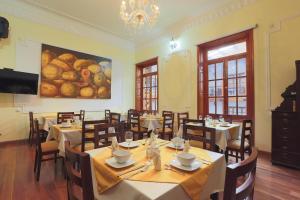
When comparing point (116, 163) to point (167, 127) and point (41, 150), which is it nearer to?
point (41, 150)

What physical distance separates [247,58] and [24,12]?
6.50m

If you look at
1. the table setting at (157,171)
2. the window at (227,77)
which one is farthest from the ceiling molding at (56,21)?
the table setting at (157,171)

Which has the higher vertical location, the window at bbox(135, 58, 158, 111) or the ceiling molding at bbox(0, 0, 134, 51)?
the ceiling molding at bbox(0, 0, 134, 51)

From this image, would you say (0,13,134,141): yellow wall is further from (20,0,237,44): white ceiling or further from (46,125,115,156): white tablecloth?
(46,125,115,156): white tablecloth

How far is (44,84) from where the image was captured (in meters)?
5.49

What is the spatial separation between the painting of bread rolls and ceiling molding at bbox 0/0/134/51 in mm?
784

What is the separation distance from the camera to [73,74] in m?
6.11

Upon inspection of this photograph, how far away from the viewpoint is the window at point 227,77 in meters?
4.44

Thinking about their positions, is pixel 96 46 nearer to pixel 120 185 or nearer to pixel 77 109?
pixel 77 109

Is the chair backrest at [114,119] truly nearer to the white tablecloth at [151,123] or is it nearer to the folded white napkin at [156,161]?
the white tablecloth at [151,123]

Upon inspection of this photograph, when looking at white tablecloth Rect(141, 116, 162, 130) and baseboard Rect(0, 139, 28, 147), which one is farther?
baseboard Rect(0, 139, 28, 147)

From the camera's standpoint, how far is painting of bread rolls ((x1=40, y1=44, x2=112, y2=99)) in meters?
5.56

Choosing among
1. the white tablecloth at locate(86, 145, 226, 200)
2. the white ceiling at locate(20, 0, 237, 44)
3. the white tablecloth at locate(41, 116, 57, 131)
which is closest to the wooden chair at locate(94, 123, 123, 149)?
the white tablecloth at locate(86, 145, 226, 200)

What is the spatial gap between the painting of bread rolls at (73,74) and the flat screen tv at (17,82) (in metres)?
0.38
